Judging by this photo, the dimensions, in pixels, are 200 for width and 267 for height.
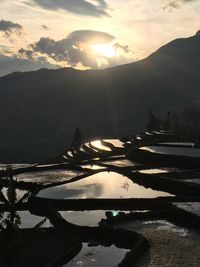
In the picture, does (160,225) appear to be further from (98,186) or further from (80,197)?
(98,186)

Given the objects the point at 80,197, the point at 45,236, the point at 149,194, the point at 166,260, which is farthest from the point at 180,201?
the point at 166,260

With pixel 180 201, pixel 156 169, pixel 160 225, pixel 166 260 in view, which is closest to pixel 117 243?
pixel 160 225

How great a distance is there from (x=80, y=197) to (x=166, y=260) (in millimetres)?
22435

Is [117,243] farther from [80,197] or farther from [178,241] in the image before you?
[80,197]

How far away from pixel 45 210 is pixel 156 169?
94.1 feet

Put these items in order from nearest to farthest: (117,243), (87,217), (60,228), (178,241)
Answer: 1. (178,241)
2. (117,243)
3. (60,228)
4. (87,217)

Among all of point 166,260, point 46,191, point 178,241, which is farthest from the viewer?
point 46,191

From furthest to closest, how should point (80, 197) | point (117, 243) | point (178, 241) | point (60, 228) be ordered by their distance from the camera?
point (80, 197) → point (60, 228) → point (117, 243) → point (178, 241)

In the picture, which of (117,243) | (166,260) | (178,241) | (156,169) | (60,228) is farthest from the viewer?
(156,169)

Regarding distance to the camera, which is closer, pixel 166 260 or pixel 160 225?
pixel 166 260

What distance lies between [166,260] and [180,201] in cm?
1712

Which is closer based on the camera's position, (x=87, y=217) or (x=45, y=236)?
(x=45, y=236)

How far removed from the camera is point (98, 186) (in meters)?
56.5

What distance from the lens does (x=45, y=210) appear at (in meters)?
45.2
